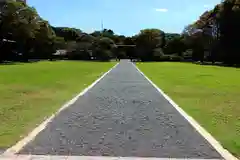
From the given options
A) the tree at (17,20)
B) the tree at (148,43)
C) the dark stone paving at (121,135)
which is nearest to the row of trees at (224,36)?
the tree at (148,43)

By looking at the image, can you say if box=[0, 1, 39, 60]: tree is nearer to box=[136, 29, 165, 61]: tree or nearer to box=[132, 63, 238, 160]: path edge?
box=[136, 29, 165, 61]: tree

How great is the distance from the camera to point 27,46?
9544cm

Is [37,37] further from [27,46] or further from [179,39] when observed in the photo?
[179,39]

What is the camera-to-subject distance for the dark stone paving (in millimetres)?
7152

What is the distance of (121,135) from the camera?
28.0 ft

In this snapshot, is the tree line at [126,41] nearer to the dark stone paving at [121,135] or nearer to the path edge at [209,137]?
the dark stone paving at [121,135]

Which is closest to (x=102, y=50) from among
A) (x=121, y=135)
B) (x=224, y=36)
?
(x=224, y=36)

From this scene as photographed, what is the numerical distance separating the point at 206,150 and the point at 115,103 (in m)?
7.29

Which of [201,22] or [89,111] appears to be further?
[201,22]

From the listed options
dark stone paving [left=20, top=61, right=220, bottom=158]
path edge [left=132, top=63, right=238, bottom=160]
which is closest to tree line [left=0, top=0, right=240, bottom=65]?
dark stone paving [left=20, top=61, right=220, bottom=158]

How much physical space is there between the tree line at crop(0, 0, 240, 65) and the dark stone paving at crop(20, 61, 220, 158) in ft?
194

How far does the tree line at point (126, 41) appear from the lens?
7194 cm

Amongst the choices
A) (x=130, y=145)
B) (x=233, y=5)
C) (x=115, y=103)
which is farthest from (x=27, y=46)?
(x=130, y=145)

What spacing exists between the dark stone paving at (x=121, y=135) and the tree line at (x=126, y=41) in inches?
2332
